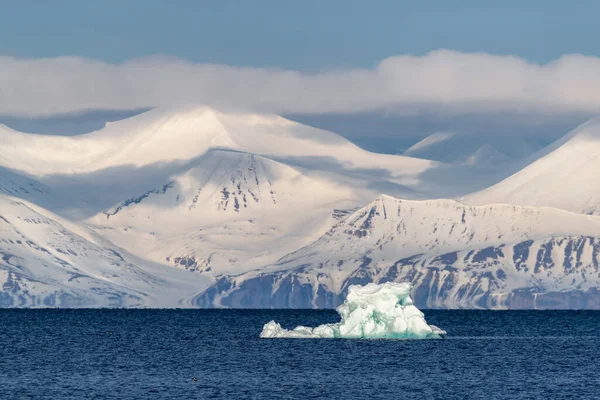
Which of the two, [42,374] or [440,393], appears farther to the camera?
[42,374]

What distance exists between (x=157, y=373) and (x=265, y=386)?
79.3ft

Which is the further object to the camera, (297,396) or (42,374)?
(42,374)

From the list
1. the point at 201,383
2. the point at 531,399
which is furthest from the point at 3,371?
the point at 531,399

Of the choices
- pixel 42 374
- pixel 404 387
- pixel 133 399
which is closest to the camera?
pixel 133 399

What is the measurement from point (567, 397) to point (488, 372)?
104ft

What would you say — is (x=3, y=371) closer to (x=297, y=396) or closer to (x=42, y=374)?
(x=42, y=374)

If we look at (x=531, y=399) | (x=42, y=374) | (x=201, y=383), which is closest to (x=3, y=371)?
(x=42, y=374)

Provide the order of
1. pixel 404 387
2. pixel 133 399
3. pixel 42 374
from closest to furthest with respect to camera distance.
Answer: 1. pixel 133 399
2. pixel 404 387
3. pixel 42 374

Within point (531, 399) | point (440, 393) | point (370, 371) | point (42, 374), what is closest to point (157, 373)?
point (42, 374)

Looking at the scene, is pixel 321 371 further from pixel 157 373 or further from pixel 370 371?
pixel 157 373

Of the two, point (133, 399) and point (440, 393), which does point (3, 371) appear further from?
point (440, 393)

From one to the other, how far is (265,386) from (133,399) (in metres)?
22.7

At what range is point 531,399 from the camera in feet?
533

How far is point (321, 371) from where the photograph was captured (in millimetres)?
196750
